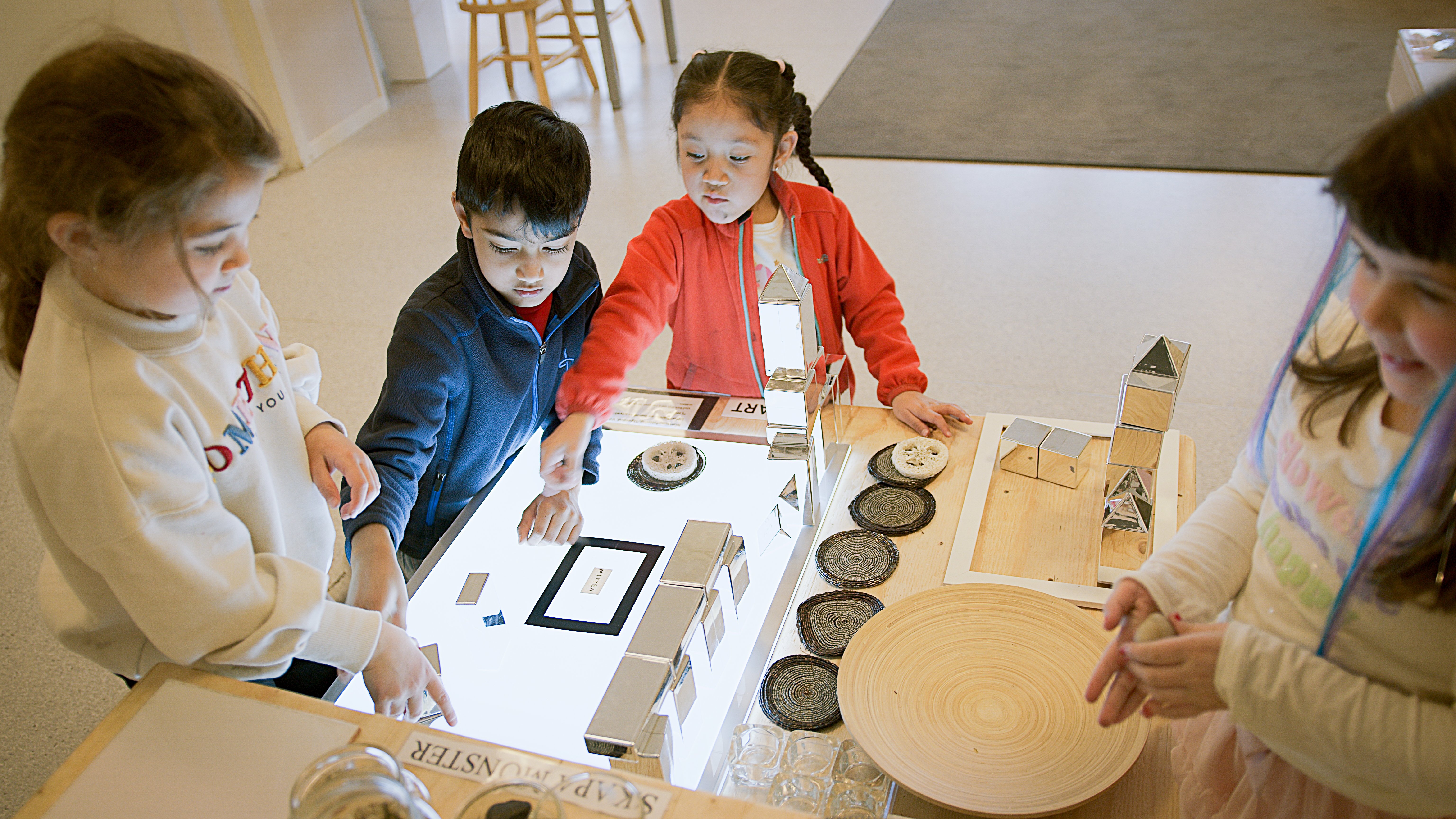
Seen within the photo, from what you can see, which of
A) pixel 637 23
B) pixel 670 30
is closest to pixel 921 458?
pixel 670 30

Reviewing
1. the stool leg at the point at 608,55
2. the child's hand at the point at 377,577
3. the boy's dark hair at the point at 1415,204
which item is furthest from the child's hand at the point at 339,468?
the stool leg at the point at 608,55

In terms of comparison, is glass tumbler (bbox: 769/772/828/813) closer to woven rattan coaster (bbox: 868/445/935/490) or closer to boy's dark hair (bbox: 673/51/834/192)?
woven rattan coaster (bbox: 868/445/935/490)

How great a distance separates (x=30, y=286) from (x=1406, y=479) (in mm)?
1206

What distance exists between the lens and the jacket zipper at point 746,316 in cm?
166

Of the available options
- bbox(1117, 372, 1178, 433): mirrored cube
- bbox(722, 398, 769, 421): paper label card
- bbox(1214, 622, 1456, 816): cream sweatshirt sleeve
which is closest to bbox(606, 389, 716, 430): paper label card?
bbox(722, 398, 769, 421): paper label card

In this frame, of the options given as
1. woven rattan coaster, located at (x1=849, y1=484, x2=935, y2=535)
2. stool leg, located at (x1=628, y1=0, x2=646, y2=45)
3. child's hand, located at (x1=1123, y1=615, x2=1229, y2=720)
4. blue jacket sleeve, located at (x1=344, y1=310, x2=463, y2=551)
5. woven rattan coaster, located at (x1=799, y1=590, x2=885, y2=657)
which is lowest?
stool leg, located at (x1=628, y1=0, x2=646, y2=45)

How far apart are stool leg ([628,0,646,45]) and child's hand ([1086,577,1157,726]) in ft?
18.4

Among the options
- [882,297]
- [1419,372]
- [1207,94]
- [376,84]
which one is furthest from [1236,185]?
[376,84]

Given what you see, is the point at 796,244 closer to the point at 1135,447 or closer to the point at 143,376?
the point at 1135,447

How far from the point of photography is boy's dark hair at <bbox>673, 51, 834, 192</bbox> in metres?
1.53

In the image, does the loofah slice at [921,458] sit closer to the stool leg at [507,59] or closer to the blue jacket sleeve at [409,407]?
the blue jacket sleeve at [409,407]

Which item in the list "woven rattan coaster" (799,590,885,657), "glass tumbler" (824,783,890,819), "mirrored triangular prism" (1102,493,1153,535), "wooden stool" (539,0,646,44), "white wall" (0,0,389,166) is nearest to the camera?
"glass tumbler" (824,783,890,819)

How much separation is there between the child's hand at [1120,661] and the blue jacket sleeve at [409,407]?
0.91 m

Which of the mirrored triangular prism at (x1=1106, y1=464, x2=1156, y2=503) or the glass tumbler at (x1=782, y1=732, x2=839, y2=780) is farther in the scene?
the mirrored triangular prism at (x1=1106, y1=464, x2=1156, y2=503)
